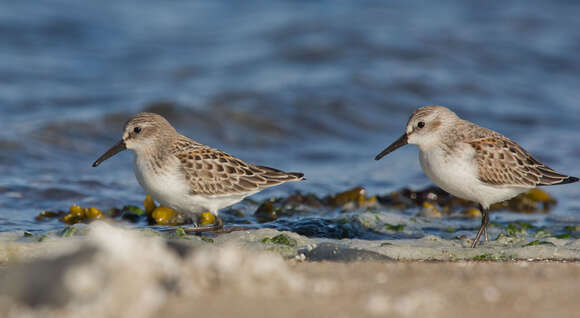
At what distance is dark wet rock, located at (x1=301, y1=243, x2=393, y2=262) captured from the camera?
5.35m

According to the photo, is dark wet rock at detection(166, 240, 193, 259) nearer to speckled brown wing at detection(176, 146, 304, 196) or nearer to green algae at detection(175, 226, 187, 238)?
green algae at detection(175, 226, 187, 238)

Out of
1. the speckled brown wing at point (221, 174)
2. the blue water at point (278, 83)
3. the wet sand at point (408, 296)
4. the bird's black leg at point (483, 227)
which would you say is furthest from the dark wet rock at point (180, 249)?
the blue water at point (278, 83)

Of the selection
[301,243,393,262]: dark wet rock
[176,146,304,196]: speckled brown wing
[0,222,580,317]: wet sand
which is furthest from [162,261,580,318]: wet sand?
[176,146,304,196]: speckled brown wing

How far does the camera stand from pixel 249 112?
1190 centimetres

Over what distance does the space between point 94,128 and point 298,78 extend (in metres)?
4.18

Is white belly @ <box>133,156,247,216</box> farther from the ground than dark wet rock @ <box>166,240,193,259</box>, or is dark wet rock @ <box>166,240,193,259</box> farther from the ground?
dark wet rock @ <box>166,240,193,259</box>

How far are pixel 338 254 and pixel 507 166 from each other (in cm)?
201

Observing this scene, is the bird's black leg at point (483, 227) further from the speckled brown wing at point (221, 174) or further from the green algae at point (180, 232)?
the green algae at point (180, 232)

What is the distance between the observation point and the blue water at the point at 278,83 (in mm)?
9672

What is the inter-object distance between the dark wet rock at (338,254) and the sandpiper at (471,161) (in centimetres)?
116

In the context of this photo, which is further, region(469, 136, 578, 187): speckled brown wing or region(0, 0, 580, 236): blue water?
region(0, 0, 580, 236): blue water

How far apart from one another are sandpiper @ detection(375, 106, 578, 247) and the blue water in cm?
156

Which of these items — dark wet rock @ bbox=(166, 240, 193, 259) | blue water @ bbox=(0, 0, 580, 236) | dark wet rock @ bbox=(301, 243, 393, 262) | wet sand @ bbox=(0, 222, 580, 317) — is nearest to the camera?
wet sand @ bbox=(0, 222, 580, 317)

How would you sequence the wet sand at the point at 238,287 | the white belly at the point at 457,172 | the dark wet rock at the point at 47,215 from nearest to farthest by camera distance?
the wet sand at the point at 238,287, the white belly at the point at 457,172, the dark wet rock at the point at 47,215
